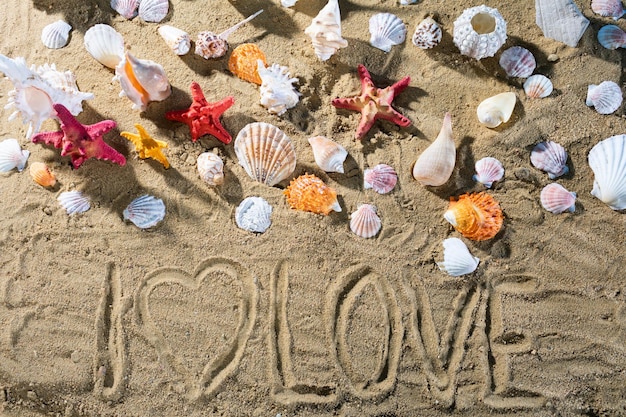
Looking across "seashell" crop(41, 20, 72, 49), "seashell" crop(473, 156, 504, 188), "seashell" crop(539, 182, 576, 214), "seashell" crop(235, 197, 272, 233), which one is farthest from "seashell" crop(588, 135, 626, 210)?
"seashell" crop(41, 20, 72, 49)

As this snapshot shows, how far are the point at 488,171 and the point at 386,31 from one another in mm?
1033

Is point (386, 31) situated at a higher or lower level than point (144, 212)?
higher

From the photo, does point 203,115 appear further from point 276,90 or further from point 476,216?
point 476,216

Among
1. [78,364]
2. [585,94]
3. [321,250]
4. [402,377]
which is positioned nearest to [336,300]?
[321,250]

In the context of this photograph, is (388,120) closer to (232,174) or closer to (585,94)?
(232,174)

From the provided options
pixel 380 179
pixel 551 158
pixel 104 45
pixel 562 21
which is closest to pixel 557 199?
pixel 551 158

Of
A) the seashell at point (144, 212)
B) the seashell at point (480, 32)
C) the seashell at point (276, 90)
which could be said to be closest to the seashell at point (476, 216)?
the seashell at point (480, 32)

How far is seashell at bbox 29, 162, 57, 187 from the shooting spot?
109 inches

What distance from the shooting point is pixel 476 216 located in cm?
271

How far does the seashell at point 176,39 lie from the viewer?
2941 millimetres

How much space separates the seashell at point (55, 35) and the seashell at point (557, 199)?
9.74 ft

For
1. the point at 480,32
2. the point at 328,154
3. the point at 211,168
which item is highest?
the point at 480,32

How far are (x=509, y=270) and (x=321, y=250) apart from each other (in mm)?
1045

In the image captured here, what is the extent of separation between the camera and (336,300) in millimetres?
2727
